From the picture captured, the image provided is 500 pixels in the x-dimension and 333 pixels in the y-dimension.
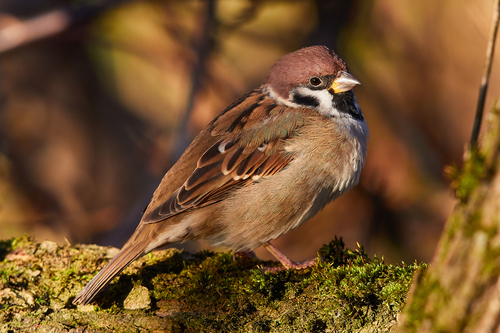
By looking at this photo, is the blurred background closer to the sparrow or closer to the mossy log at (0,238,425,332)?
the sparrow

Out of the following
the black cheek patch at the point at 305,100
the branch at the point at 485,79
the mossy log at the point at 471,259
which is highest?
the black cheek patch at the point at 305,100

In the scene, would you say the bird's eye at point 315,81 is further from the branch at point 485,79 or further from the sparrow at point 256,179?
the branch at point 485,79

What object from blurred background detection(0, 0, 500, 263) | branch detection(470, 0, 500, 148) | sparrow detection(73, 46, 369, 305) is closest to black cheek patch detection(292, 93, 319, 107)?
sparrow detection(73, 46, 369, 305)

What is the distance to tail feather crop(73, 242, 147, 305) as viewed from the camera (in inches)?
120

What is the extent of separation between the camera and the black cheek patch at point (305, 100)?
13.8ft

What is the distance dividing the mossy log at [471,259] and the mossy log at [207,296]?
114 centimetres

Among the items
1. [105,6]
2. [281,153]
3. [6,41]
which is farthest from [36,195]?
A: [281,153]

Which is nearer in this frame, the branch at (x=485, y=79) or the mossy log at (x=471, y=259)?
the mossy log at (x=471, y=259)

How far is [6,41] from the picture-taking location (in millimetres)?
6215

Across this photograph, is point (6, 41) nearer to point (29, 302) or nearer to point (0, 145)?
point (0, 145)

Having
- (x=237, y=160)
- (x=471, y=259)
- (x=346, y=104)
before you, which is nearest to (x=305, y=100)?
(x=346, y=104)

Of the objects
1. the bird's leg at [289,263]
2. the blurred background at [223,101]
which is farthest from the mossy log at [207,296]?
the blurred background at [223,101]

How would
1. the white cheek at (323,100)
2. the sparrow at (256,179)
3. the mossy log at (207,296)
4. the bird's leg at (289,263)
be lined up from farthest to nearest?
the white cheek at (323,100) → the sparrow at (256,179) → the bird's leg at (289,263) → the mossy log at (207,296)

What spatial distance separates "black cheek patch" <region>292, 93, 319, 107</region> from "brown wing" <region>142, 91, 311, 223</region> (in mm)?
236
